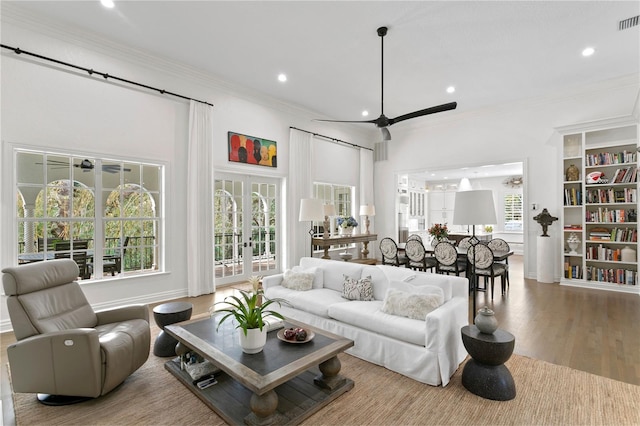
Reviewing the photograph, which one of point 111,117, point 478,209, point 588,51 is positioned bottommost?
point 478,209

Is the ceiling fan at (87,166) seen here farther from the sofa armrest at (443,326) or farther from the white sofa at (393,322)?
the sofa armrest at (443,326)

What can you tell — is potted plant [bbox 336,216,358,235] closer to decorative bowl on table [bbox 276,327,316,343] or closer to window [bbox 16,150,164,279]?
window [bbox 16,150,164,279]

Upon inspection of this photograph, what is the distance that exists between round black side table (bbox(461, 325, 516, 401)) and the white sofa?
0.19 metres

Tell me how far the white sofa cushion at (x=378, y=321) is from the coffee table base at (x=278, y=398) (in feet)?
1.86

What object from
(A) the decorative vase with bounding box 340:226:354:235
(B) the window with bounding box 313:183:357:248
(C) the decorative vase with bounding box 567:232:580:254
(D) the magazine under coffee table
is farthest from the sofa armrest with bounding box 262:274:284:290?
(C) the decorative vase with bounding box 567:232:580:254

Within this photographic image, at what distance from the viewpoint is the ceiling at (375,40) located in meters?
3.85

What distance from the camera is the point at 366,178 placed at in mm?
9047

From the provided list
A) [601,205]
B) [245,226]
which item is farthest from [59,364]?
[601,205]

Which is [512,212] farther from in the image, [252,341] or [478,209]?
[252,341]

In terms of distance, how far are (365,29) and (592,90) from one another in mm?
4949

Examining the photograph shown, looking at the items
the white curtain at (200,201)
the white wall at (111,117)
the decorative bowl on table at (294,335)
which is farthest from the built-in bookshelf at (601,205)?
the white curtain at (200,201)

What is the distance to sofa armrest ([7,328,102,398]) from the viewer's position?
228 centimetres

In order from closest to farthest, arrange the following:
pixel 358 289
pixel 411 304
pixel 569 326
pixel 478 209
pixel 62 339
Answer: pixel 62 339
pixel 411 304
pixel 478 209
pixel 358 289
pixel 569 326

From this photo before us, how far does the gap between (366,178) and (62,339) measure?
773 cm
